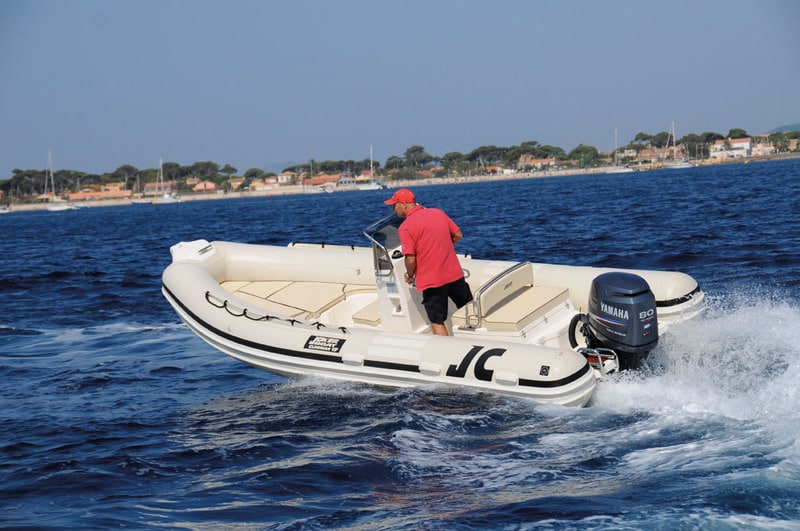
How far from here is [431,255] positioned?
21.3ft

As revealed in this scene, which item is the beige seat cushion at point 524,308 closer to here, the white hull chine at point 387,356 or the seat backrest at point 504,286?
the seat backrest at point 504,286

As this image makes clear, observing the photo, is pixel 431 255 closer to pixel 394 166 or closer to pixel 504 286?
pixel 504 286

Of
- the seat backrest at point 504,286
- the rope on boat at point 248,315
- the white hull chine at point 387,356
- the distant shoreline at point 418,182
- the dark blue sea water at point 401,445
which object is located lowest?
the dark blue sea water at point 401,445

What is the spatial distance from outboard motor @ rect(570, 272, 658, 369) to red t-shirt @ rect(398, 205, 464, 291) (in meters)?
1.16

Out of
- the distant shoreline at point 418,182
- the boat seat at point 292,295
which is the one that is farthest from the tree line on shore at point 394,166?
the boat seat at point 292,295

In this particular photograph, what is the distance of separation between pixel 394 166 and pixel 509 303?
16966 centimetres

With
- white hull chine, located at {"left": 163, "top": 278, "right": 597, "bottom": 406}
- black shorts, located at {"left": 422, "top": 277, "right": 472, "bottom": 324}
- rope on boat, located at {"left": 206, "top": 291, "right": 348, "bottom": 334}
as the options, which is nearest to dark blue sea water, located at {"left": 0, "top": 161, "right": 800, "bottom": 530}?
white hull chine, located at {"left": 163, "top": 278, "right": 597, "bottom": 406}

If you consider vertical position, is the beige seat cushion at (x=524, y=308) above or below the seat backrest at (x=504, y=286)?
below

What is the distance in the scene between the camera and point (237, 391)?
24.9 feet

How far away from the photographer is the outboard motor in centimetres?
585

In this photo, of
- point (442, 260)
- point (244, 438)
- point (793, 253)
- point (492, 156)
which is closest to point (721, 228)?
point (793, 253)

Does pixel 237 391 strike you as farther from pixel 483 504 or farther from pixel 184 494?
pixel 483 504

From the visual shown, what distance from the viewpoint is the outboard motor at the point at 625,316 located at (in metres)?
5.85

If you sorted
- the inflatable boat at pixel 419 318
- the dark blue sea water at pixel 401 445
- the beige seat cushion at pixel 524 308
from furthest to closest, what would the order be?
the beige seat cushion at pixel 524 308 → the inflatable boat at pixel 419 318 → the dark blue sea water at pixel 401 445
